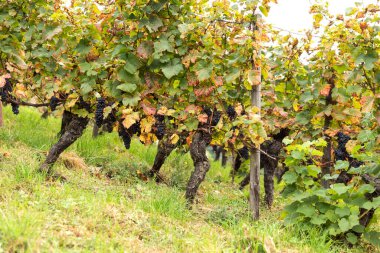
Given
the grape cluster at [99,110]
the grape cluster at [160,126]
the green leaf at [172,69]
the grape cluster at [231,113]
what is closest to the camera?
the green leaf at [172,69]

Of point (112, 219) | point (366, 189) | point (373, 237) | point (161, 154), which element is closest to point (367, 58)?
point (366, 189)

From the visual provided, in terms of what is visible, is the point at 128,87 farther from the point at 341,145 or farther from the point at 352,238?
the point at 352,238

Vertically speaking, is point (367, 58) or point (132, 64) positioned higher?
point (367, 58)

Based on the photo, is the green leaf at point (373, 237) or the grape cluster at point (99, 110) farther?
the grape cluster at point (99, 110)

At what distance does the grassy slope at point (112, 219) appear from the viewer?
127 inches

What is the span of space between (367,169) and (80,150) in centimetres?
461

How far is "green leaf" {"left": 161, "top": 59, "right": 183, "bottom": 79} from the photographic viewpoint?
188 inches

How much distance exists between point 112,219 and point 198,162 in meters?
1.72

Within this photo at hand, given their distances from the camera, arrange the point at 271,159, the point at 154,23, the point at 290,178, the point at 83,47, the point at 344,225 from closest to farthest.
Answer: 1. the point at 344,225
2. the point at 290,178
3. the point at 154,23
4. the point at 83,47
5. the point at 271,159

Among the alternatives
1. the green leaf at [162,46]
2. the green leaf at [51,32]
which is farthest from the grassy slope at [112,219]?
the green leaf at [162,46]

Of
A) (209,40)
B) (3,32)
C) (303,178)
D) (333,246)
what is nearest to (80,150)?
(3,32)

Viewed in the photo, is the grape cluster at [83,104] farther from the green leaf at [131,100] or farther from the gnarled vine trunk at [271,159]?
the gnarled vine trunk at [271,159]

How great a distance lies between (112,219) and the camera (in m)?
3.88

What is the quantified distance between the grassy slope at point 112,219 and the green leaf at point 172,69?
54.8 inches
